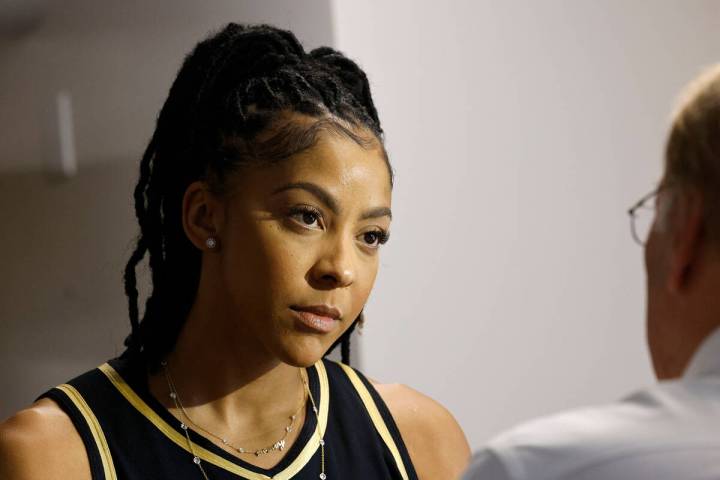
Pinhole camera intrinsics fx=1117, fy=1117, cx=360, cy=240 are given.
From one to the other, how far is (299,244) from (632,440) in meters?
0.53

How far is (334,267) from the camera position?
117 centimetres

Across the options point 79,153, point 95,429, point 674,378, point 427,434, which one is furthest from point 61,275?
point 674,378

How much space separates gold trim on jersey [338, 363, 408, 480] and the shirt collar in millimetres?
631

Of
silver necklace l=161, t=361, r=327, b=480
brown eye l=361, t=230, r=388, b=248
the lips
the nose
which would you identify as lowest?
silver necklace l=161, t=361, r=327, b=480

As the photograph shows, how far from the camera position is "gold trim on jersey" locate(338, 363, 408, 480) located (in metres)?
1.35

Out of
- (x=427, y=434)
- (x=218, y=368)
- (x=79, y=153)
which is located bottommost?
(x=427, y=434)

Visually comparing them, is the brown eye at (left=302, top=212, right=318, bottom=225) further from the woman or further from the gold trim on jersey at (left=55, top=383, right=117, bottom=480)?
the gold trim on jersey at (left=55, top=383, right=117, bottom=480)

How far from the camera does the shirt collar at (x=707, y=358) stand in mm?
745

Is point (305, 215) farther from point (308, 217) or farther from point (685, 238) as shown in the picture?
point (685, 238)

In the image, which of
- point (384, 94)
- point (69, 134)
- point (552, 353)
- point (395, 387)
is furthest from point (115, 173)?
point (552, 353)

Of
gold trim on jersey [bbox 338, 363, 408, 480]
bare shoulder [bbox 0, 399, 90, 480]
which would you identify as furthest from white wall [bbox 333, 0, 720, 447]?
bare shoulder [bbox 0, 399, 90, 480]

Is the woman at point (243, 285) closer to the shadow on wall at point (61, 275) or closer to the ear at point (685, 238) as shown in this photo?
the shadow on wall at point (61, 275)

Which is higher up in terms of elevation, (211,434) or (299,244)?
(299,244)

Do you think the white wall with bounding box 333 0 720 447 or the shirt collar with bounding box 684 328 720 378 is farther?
the white wall with bounding box 333 0 720 447
